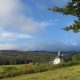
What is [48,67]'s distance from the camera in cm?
6700

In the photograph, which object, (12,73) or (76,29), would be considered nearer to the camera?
(76,29)

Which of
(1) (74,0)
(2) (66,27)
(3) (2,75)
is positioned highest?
(1) (74,0)

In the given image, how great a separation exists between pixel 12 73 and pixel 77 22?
41.7 metres

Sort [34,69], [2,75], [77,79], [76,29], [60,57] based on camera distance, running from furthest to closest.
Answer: [60,57], [34,69], [2,75], [77,79], [76,29]

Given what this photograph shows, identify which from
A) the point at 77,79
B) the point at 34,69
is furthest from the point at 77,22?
the point at 34,69

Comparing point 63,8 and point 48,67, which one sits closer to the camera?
point 63,8

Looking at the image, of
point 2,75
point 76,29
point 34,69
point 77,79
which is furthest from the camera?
point 34,69

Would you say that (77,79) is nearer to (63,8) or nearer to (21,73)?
(63,8)

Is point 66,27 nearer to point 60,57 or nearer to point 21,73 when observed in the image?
point 21,73

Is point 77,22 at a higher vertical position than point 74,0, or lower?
lower

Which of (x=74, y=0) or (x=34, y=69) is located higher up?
(x=74, y=0)

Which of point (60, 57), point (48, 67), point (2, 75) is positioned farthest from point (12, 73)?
point (60, 57)

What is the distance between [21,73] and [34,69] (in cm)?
482

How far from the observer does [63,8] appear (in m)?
17.5
